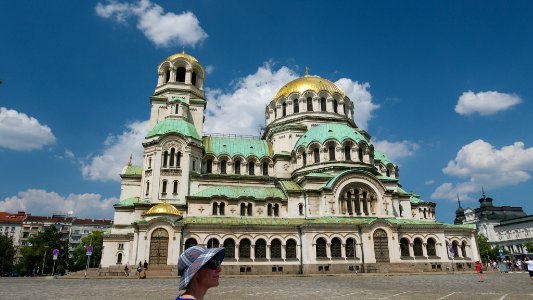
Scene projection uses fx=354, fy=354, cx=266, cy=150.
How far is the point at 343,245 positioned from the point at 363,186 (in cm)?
708

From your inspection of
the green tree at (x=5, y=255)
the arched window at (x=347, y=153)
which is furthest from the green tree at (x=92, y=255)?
the arched window at (x=347, y=153)

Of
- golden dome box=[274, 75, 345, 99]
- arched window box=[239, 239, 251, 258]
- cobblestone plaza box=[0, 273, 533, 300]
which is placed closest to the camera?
cobblestone plaza box=[0, 273, 533, 300]

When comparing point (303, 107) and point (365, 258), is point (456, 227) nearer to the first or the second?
point (365, 258)

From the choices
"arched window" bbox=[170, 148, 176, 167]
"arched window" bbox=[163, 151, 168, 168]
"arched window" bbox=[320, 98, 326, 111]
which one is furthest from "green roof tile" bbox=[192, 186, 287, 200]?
"arched window" bbox=[320, 98, 326, 111]

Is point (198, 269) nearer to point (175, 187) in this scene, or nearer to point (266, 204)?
point (266, 204)

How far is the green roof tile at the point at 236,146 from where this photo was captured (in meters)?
45.3

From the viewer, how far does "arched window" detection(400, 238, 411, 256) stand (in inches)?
1464

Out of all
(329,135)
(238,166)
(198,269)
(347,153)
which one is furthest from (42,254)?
(198,269)

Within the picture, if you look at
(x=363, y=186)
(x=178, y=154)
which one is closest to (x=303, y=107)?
(x=363, y=186)

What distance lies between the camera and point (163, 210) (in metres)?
35.1

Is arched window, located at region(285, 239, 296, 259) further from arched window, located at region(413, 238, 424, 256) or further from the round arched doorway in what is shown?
arched window, located at region(413, 238, 424, 256)

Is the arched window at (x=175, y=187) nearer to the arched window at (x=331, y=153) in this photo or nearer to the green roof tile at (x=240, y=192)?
the green roof tile at (x=240, y=192)

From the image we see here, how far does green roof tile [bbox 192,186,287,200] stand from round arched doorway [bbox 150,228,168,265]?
6102mm

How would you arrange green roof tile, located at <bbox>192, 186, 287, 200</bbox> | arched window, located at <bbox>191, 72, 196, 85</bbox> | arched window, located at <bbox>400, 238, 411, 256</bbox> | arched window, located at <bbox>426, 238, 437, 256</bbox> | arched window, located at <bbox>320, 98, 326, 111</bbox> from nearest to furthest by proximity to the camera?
arched window, located at <bbox>400, 238, 411, 256</bbox> → arched window, located at <bbox>426, 238, 437, 256</bbox> → green roof tile, located at <bbox>192, 186, 287, 200</bbox> → arched window, located at <bbox>191, 72, 196, 85</bbox> → arched window, located at <bbox>320, 98, 326, 111</bbox>
